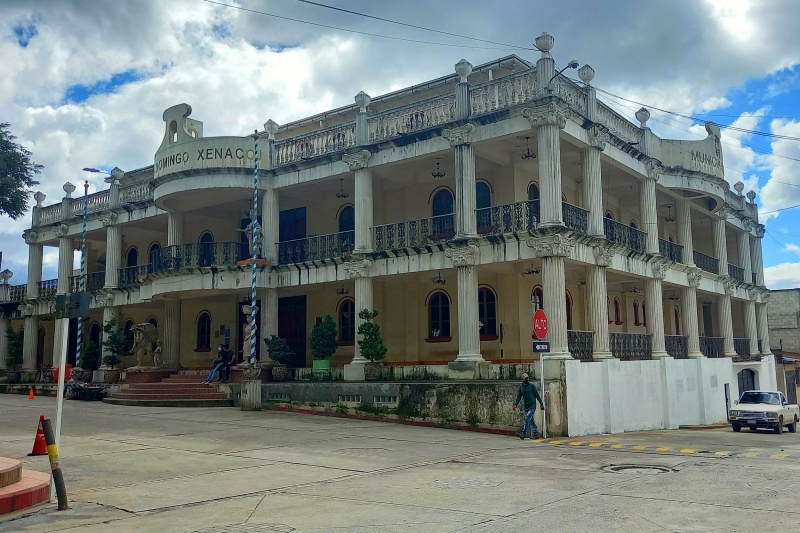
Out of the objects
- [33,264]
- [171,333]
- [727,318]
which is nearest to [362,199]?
[171,333]

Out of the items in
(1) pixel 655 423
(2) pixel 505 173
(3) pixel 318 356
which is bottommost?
(1) pixel 655 423

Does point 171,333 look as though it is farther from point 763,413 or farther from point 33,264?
point 763,413

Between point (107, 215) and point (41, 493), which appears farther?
point (107, 215)

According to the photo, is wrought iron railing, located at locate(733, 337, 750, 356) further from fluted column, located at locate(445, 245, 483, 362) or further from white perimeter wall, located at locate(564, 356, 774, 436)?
fluted column, located at locate(445, 245, 483, 362)

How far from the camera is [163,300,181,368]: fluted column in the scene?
2986cm

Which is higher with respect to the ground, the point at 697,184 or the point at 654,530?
the point at 697,184

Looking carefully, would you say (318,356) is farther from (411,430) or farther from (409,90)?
(409,90)

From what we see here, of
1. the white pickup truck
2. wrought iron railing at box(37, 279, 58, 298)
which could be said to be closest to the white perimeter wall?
the white pickup truck

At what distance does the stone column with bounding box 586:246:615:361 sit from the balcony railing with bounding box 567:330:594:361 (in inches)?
6.0

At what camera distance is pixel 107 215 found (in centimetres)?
3341

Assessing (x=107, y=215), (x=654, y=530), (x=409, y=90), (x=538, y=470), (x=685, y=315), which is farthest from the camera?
(x=107, y=215)

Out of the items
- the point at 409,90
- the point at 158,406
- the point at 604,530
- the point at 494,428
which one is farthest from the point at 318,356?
the point at 604,530

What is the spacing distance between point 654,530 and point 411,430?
11.6 metres

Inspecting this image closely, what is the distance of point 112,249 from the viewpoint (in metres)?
33.4
